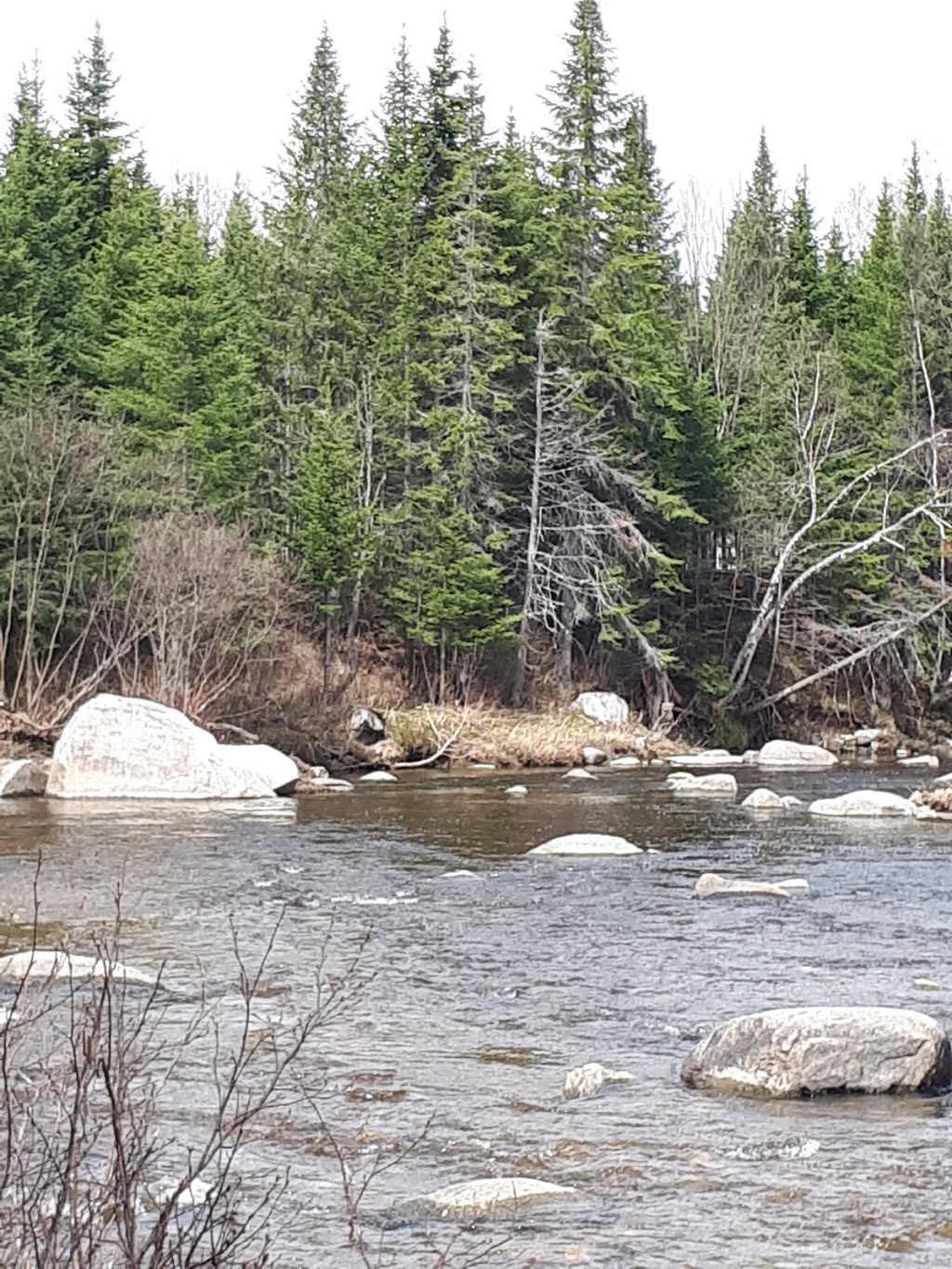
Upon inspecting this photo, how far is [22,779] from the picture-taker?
883 inches

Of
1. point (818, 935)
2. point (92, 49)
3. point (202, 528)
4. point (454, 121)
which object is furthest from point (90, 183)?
point (818, 935)

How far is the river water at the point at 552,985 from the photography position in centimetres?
601

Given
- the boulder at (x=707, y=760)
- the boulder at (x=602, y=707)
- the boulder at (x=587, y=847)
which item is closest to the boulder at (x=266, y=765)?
the boulder at (x=587, y=847)

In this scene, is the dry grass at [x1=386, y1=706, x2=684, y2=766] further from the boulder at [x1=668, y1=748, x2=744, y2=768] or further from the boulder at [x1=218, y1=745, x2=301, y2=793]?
the boulder at [x1=218, y1=745, x2=301, y2=793]

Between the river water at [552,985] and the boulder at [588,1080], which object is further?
the boulder at [588,1080]

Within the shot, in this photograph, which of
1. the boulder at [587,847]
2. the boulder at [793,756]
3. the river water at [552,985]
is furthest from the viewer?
the boulder at [793,756]

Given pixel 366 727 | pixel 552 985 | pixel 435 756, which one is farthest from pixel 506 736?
pixel 552 985

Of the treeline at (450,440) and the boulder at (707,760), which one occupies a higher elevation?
the treeline at (450,440)

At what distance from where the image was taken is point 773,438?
139 feet

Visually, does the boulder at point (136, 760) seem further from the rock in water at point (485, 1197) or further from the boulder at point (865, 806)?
the rock in water at point (485, 1197)

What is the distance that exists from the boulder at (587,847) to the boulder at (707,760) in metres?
14.6

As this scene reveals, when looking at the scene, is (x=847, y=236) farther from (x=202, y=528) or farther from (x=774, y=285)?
(x=202, y=528)

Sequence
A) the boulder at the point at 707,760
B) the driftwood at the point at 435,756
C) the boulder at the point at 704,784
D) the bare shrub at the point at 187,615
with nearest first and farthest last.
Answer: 1. the boulder at the point at 704,784
2. the bare shrub at the point at 187,615
3. the driftwood at the point at 435,756
4. the boulder at the point at 707,760

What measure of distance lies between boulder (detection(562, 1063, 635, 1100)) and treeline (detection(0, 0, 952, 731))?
2050 cm
